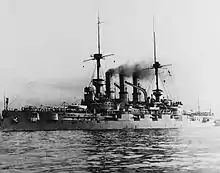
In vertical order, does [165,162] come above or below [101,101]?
below

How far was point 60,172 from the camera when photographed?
37.7 ft

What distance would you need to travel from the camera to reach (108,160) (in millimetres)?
14281

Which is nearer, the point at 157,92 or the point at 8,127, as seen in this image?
the point at 8,127

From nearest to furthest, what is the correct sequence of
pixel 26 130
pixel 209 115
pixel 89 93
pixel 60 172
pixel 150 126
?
pixel 60 172
pixel 26 130
pixel 89 93
pixel 150 126
pixel 209 115

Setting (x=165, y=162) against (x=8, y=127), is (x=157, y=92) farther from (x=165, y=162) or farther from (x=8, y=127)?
(x=165, y=162)

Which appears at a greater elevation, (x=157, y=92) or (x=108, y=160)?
(x=157, y=92)

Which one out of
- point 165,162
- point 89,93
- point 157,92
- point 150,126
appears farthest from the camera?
point 157,92

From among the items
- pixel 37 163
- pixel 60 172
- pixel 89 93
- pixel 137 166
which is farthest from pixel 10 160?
pixel 89 93

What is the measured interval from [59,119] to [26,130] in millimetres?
4673

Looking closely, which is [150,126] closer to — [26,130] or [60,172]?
[26,130]

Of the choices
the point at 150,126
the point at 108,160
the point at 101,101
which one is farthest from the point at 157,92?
the point at 108,160

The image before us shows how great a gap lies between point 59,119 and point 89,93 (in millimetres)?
7895

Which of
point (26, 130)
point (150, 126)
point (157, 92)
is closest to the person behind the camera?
point (26, 130)

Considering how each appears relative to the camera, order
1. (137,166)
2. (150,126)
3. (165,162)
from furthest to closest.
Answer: (150,126), (165,162), (137,166)
